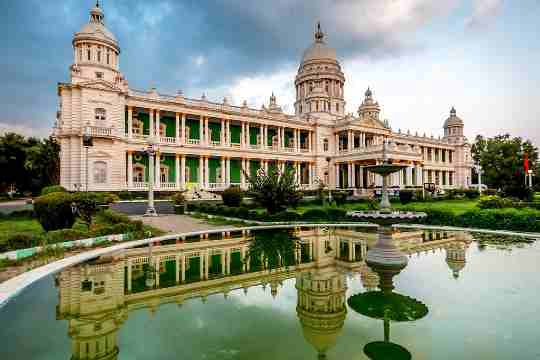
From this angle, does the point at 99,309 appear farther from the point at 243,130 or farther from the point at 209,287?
the point at 243,130

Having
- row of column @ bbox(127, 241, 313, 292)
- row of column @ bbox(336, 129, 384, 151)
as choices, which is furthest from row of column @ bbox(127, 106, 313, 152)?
row of column @ bbox(127, 241, 313, 292)

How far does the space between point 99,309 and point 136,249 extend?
567cm

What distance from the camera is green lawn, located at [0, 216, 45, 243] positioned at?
43.7 ft

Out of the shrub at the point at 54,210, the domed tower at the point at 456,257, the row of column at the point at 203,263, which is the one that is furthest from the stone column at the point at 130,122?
the domed tower at the point at 456,257

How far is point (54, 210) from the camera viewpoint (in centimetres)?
1284

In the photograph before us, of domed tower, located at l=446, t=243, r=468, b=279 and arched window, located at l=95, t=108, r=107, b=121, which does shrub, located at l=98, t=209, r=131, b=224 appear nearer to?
domed tower, located at l=446, t=243, r=468, b=279

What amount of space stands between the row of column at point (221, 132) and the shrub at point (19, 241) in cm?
2435

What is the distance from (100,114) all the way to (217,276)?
29.0 metres

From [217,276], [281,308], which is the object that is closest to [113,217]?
[217,276]

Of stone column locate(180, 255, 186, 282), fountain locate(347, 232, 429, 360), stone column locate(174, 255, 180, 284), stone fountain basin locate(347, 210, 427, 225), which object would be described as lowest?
stone column locate(180, 255, 186, 282)

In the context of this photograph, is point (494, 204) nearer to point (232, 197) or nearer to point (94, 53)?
point (232, 197)

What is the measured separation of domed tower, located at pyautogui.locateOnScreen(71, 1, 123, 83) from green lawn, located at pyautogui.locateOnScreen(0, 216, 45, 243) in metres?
16.6

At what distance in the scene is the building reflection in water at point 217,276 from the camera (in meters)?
5.15

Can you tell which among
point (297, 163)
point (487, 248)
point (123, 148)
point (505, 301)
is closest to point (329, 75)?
point (297, 163)
